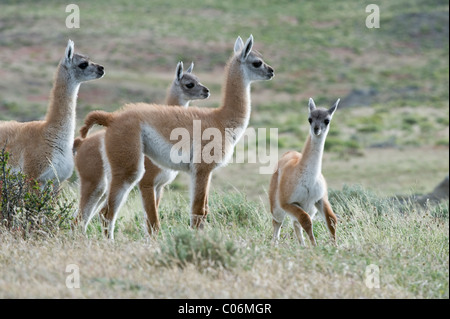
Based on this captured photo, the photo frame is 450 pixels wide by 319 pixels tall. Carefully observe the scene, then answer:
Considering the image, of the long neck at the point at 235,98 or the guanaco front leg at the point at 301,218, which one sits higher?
the long neck at the point at 235,98

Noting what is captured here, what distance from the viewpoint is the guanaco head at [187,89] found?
33.7 feet

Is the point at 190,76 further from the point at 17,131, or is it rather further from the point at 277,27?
the point at 277,27

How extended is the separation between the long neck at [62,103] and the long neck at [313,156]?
280 centimetres

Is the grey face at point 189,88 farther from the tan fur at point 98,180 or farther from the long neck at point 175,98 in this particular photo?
the tan fur at point 98,180

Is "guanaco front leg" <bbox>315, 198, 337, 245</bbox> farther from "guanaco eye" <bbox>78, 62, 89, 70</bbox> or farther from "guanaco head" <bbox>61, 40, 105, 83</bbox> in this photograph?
"guanaco eye" <bbox>78, 62, 89, 70</bbox>

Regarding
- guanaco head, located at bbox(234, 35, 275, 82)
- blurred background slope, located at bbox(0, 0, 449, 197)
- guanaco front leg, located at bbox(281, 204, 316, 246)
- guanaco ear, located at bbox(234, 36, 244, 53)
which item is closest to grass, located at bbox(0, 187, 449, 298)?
guanaco front leg, located at bbox(281, 204, 316, 246)

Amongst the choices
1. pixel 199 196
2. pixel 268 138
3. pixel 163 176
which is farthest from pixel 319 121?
pixel 268 138

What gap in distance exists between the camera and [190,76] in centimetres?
1040

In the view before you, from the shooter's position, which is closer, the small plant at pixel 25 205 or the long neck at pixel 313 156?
the small plant at pixel 25 205

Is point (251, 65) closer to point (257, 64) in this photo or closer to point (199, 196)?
point (257, 64)

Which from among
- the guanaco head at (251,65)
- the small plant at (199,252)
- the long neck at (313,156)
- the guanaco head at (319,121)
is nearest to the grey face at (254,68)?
the guanaco head at (251,65)

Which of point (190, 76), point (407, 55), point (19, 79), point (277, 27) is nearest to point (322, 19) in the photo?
point (277, 27)

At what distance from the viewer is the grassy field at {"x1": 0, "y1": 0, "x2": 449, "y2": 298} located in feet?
19.2

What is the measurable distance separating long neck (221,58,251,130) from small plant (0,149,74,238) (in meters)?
2.06
